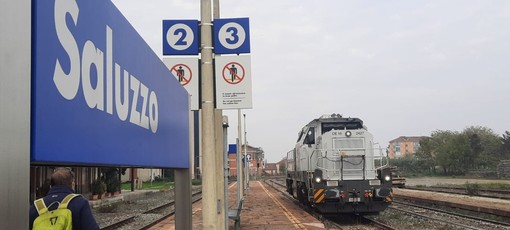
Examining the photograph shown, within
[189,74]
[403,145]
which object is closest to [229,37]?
[189,74]

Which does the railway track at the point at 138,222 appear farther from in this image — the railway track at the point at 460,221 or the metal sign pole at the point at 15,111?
the metal sign pole at the point at 15,111

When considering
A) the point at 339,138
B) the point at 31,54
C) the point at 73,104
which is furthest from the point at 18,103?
the point at 339,138

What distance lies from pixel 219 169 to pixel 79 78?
19.8 feet

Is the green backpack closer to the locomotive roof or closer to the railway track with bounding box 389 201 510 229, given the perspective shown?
the railway track with bounding box 389 201 510 229

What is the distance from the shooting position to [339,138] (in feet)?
54.3

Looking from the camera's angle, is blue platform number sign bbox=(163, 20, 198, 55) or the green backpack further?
blue platform number sign bbox=(163, 20, 198, 55)

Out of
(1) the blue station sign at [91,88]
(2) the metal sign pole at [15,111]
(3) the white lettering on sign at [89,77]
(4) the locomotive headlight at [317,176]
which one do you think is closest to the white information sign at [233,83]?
(1) the blue station sign at [91,88]

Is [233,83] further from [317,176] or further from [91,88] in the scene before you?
[317,176]

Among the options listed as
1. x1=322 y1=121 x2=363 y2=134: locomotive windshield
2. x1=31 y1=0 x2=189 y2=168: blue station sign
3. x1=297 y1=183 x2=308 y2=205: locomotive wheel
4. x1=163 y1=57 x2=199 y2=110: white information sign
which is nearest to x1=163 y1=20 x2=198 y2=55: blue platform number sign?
x1=163 y1=57 x2=199 y2=110: white information sign

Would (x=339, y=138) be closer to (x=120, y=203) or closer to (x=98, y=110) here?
(x=120, y=203)

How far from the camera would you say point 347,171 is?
16500 millimetres

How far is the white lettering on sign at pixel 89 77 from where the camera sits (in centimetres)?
178

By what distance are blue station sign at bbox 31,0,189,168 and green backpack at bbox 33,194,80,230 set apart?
45 centimetres

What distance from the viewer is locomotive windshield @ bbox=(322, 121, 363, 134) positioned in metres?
17.9
